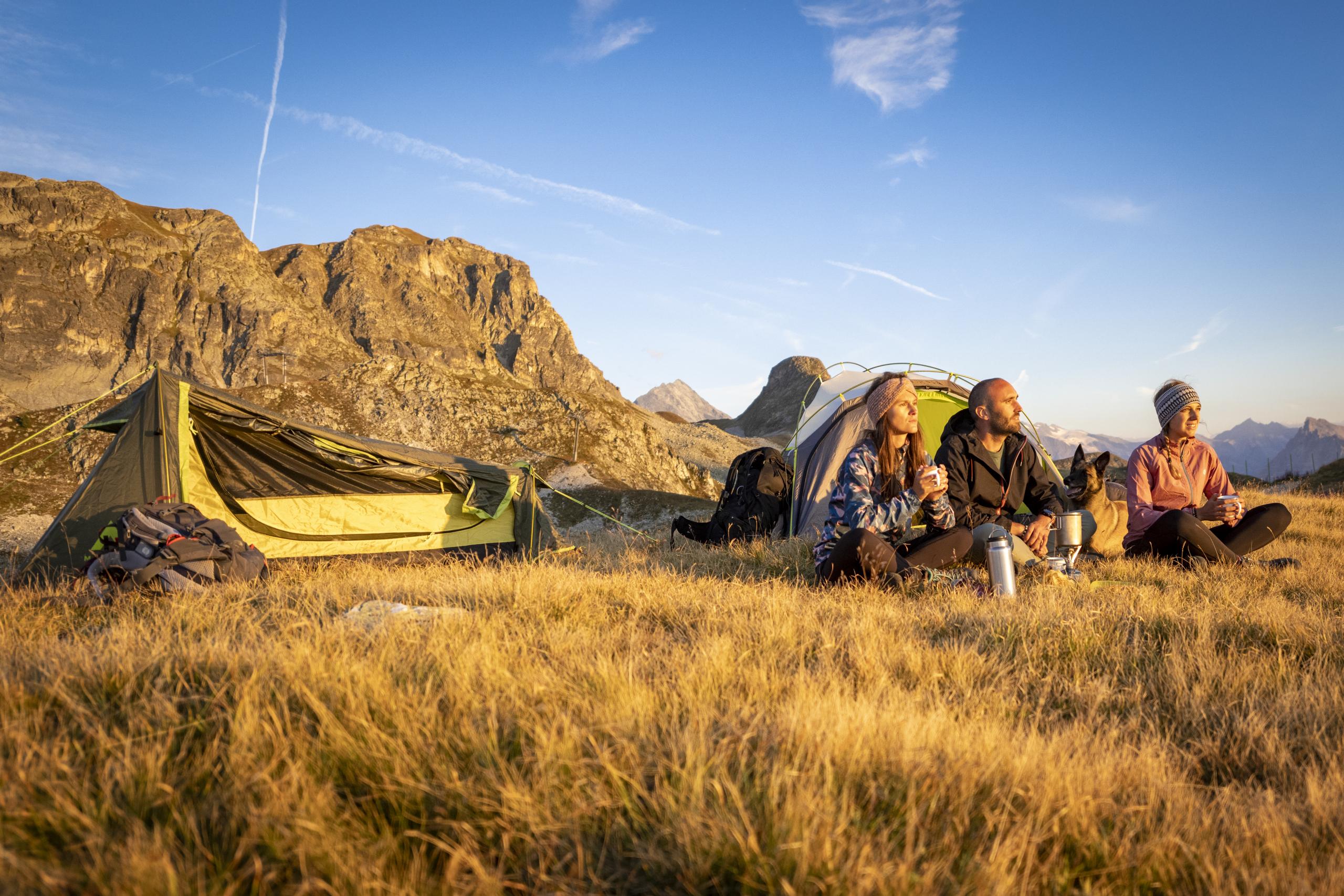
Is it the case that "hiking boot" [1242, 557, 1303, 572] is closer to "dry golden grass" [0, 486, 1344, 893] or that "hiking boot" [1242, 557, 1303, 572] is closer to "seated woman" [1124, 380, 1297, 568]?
"seated woman" [1124, 380, 1297, 568]

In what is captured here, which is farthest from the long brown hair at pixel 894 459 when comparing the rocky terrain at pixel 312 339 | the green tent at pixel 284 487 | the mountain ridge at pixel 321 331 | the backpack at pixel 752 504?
the mountain ridge at pixel 321 331

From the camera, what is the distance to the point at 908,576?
4.74m

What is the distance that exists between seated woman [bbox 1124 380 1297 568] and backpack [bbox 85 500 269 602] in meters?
7.17

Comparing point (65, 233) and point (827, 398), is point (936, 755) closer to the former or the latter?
point (827, 398)

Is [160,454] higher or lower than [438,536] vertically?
higher

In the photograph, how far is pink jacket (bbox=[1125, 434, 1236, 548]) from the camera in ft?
20.6

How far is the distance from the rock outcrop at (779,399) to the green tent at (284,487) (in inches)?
2597

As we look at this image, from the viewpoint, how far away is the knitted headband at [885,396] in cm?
474

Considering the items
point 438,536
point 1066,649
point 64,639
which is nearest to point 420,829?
point 64,639

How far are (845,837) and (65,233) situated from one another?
432 ft

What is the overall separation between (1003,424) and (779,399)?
253 feet

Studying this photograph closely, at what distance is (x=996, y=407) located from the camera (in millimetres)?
5281

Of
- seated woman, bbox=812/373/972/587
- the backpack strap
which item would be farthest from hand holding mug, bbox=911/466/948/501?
the backpack strap

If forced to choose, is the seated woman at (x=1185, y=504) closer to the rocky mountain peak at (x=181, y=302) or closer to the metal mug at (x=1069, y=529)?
the metal mug at (x=1069, y=529)
